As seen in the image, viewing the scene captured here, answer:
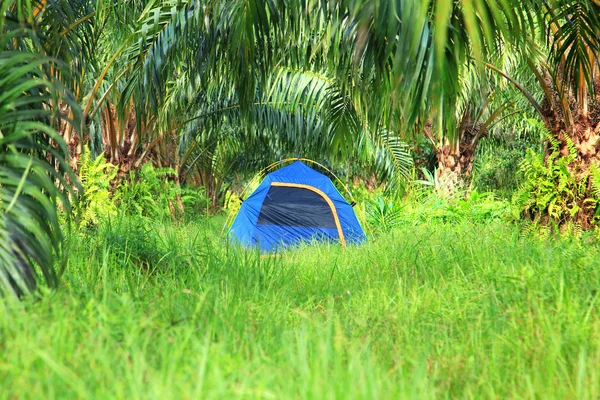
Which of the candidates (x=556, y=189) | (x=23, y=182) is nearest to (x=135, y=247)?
(x=23, y=182)

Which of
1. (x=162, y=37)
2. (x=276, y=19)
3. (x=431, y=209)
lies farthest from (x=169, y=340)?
(x=431, y=209)

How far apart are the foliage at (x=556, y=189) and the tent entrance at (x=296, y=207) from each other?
9.68 ft

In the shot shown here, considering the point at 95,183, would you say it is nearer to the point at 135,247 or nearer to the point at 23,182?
the point at 135,247

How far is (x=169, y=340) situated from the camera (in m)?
2.19

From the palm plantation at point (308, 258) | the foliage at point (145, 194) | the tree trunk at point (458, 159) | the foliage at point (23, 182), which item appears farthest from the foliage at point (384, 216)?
the foliage at point (23, 182)

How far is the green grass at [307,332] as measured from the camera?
180cm

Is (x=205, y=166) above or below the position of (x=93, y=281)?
above

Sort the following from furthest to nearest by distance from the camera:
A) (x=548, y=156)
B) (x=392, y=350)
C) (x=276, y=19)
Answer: (x=548, y=156), (x=276, y=19), (x=392, y=350)

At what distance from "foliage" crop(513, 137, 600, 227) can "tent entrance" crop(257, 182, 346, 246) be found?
2950 mm

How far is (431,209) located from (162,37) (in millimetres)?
5142

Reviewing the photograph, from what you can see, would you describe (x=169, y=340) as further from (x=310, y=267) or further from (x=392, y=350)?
(x=310, y=267)

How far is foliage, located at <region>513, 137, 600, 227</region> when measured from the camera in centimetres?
555

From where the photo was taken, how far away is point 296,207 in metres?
8.49

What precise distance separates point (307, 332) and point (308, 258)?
3571mm
